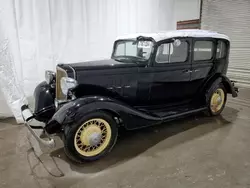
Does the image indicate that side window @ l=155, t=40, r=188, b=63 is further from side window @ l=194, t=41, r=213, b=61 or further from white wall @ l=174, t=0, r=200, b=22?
white wall @ l=174, t=0, r=200, b=22

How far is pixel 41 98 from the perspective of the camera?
2.83 m

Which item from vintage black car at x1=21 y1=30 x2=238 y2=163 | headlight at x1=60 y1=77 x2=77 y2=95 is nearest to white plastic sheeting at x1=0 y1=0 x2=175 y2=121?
vintage black car at x1=21 y1=30 x2=238 y2=163

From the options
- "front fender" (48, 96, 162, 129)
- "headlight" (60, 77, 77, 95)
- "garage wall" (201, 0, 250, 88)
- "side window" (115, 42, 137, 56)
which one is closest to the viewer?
"front fender" (48, 96, 162, 129)

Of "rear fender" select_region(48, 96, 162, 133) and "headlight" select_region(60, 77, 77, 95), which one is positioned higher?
"headlight" select_region(60, 77, 77, 95)

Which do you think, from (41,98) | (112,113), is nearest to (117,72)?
(112,113)

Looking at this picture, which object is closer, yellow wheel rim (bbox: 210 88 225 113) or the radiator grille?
the radiator grille

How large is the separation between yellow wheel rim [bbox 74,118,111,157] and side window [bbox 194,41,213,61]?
1762 millimetres

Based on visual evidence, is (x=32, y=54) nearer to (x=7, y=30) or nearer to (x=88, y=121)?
(x=7, y=30)

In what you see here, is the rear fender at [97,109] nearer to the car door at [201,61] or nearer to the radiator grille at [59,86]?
the radiator grille at [59,86]

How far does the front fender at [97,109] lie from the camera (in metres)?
2.12

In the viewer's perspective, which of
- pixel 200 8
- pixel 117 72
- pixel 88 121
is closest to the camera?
pixel 88 121

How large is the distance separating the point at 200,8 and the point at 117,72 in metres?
4.42

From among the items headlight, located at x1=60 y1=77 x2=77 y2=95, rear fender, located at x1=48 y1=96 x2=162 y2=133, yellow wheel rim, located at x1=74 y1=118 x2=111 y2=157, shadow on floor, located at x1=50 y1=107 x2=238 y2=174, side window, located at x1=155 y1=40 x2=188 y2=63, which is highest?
side window, located at x1=155 y1=40 x2=188 y2=63

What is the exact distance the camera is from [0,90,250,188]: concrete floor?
6.50 ft
